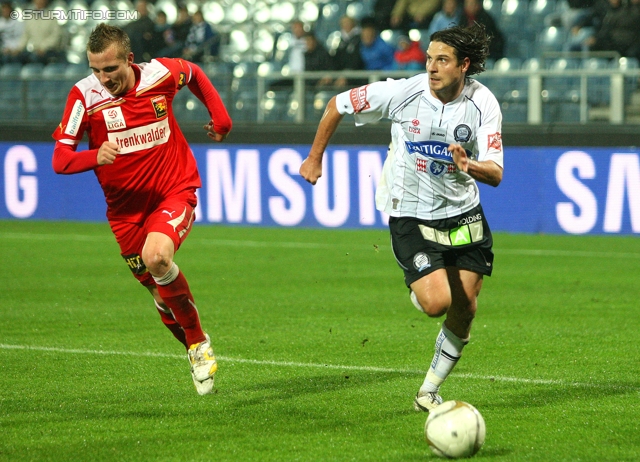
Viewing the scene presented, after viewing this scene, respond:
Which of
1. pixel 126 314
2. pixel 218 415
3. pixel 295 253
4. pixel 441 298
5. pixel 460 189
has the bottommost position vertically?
pixel 295 253

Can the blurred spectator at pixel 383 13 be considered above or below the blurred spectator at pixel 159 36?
above

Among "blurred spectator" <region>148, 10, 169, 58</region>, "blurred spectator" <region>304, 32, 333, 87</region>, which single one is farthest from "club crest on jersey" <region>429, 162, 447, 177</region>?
"blurred spectator" <region>148, 10, 169, 58</region>

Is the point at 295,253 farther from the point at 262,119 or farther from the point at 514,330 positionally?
the point at 514,330

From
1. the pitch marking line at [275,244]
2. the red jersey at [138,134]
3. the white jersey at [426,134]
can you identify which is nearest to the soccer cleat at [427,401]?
the white jersey at [426,134]

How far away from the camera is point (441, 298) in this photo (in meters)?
5.22

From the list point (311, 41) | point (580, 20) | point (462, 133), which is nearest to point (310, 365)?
point (462, 133)

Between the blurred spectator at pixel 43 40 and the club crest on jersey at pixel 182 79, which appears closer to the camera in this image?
the club crest on jersey at pixel 182 79

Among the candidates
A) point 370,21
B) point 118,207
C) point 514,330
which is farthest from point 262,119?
point 118,207

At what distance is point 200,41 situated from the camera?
17.8 metres

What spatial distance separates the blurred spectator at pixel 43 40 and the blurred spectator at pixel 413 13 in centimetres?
607

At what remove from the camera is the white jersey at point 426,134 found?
5.44 meters

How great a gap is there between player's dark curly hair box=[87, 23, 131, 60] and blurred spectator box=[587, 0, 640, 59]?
1054 cm

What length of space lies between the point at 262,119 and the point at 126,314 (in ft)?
25.1

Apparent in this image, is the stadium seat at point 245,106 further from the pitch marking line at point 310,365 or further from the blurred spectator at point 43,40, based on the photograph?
the pitch marking line at point 310,365
